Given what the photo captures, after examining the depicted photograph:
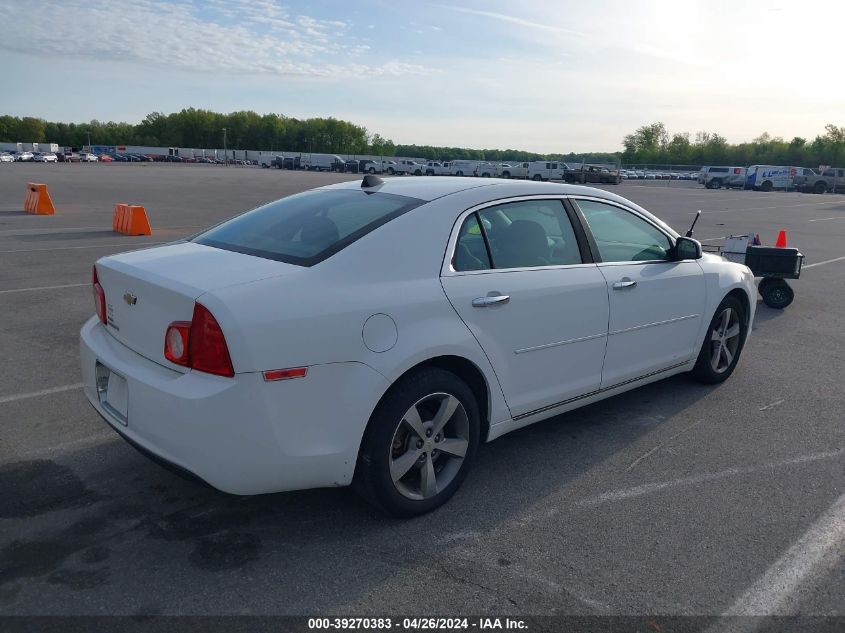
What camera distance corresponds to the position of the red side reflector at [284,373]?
291 cm

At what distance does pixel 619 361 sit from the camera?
455 cm

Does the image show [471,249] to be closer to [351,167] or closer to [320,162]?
[351,167]

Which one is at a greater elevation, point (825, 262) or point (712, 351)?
point (825, 262)

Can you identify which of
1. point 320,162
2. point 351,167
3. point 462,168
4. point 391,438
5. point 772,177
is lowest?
point 391,438

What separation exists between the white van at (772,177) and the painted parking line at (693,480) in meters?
58.1

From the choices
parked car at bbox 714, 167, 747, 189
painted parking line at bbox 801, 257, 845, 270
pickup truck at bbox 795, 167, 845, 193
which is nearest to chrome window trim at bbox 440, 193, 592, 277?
painted parking line at bbox 801, 257, 845, 270

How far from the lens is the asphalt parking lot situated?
2910 mm

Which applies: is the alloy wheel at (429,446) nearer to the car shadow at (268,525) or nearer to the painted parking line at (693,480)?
the car shadow at (268,525)

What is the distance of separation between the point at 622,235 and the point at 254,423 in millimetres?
2946

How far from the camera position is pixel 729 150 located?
388 feet

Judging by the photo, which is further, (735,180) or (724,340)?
(735,180)

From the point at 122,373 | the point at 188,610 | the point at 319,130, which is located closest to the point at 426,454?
the point at 188,610

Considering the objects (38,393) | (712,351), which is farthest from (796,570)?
(38,393)

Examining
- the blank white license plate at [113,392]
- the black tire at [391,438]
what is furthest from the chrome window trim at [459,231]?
the blank white license plate at [113,392]
